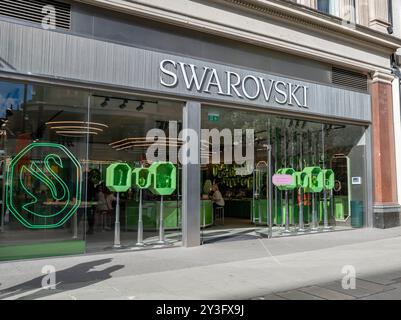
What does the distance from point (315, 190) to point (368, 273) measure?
617 cm

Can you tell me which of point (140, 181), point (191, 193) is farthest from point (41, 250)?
point (191, 193)

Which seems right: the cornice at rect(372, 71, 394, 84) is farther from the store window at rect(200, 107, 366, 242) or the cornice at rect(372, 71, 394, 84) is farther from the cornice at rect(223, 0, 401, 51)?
the store window at rect(200, 107, 366, 242)

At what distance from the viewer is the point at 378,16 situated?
14969 mm

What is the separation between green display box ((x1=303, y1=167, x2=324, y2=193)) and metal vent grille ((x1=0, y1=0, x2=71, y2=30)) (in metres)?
8.17

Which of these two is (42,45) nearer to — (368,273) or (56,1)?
(56,1)

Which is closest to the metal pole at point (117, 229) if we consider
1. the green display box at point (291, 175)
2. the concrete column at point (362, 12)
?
the green display box at point (291, 175)

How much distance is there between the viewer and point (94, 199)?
31.7 feet

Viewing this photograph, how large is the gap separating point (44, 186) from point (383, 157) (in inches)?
437

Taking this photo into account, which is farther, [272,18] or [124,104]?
[272,18]

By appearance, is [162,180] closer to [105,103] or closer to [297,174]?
[105,103]

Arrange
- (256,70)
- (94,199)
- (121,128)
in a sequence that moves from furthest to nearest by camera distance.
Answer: (256,70), (121,128), (94,199)

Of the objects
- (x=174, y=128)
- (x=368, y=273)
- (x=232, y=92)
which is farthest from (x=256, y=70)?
(x=368, y=273)

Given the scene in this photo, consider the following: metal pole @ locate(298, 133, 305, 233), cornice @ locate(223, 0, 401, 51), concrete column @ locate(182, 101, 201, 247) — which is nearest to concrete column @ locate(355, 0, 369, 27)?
cornice @ locate(223, 0, 401, 51)

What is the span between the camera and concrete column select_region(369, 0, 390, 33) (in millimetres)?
14875
